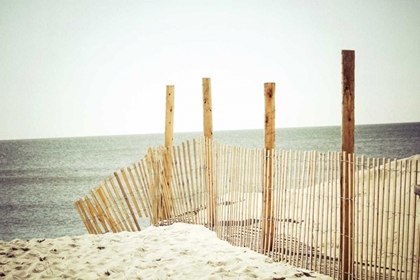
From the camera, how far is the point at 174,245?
16.5ft

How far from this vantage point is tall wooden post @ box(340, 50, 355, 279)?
13.1ft

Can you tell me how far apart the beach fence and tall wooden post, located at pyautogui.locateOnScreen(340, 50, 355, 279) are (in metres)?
0.01

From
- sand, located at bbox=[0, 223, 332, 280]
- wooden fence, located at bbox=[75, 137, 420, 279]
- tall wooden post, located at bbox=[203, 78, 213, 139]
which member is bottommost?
sand, located at bbox=[0, 223, 332, 280]

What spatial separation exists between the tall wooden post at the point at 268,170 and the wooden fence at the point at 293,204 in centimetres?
3

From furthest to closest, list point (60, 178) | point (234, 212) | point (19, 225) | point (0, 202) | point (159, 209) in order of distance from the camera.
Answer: point (60, 178) → point (0, 202) → point (19, 225) → point (159, 209) → point (234, 212)

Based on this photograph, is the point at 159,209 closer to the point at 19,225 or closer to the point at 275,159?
the point at 275,159

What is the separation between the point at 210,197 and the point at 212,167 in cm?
56

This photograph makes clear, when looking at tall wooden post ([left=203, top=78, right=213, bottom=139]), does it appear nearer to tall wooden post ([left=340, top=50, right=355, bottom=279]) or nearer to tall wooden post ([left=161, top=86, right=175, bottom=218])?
tall wooden post ([left=161, top=86, right=175, bottom=218])

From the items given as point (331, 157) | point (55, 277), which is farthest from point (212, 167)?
point (55, 277)

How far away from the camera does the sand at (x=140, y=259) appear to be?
13.2 feet

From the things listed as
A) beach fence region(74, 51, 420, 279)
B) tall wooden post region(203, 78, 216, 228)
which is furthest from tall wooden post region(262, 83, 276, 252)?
tall wooden post region(203, 78, 216, 228)

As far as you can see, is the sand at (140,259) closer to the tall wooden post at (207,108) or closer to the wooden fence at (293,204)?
the wooden fence at (293,204)

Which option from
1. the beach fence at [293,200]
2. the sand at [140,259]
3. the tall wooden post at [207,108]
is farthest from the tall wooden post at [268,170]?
Result: the tall wooden post at [207,108]

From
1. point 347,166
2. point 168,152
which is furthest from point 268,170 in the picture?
point 168,152
